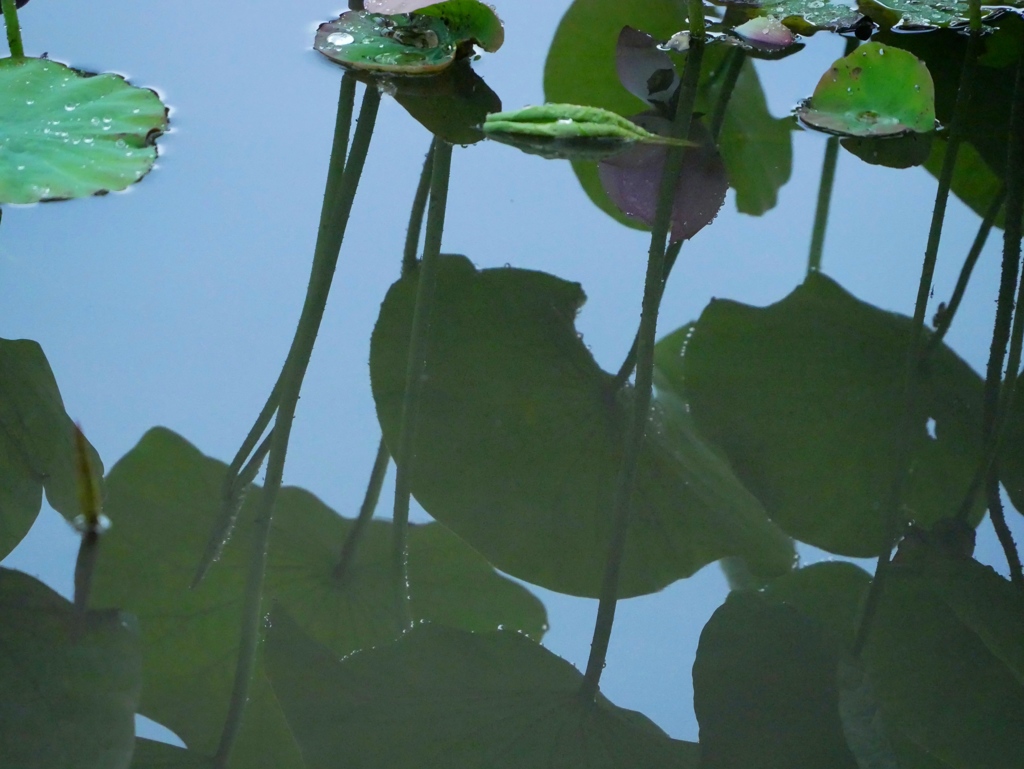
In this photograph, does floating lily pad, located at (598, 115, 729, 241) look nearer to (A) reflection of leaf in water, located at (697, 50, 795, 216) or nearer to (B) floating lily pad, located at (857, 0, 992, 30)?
(A) reflection of leaf in water, located at (697, 50, 795, 216)

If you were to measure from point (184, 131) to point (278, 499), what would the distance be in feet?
1.56

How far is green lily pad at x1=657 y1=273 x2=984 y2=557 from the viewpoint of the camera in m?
0.73

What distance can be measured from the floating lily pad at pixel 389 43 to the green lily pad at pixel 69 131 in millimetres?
205

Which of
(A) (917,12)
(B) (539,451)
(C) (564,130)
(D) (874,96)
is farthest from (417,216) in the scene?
(A) (917,12)

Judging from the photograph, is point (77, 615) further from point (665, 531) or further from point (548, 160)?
point (548, 160)

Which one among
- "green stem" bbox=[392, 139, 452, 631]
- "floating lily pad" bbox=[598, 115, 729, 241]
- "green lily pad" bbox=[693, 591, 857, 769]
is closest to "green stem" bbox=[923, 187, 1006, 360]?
"floating lily pad" bbox=[598, 115, 729, 241]

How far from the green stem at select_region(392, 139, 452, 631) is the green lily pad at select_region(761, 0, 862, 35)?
52 centimetres

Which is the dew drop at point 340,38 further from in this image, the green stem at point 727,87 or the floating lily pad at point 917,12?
the floating lily pad at point 917,12

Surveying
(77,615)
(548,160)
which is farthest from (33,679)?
(548,160)

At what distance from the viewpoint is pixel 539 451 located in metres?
0.77

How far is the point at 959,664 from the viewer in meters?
0.62

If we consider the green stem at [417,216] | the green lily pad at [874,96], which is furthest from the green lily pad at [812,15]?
the green stem at [417,216]

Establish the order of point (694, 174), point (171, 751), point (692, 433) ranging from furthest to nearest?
point (694, 174) < point (692, 433) < point (171, 751)

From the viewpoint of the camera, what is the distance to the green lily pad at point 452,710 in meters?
0.54
